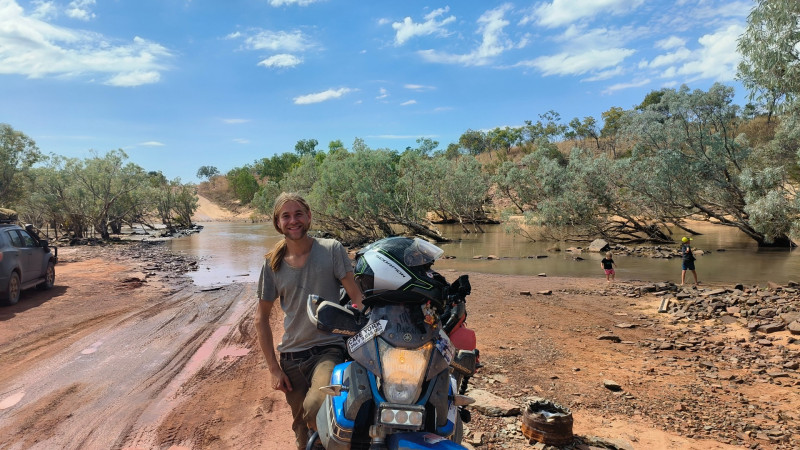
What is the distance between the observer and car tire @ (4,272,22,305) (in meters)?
10.9

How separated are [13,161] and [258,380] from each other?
32633 mm

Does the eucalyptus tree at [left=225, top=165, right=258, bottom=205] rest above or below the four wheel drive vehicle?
above

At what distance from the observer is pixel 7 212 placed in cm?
1820

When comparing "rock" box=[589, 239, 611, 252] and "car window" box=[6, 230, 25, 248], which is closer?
"car window" box=[6, 230, 25, 248]

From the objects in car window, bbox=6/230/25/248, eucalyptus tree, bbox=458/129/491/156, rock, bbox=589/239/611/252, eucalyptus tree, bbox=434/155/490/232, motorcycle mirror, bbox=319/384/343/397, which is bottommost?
rock, bbox=589/239/611/252

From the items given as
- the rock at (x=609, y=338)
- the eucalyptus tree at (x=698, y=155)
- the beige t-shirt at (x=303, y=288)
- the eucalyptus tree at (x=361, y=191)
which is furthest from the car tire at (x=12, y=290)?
the eucalyptus tree at (x=698, y=155)

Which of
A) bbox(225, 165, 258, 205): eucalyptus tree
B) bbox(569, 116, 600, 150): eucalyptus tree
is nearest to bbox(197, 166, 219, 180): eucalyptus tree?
bbox(225, 165, 258, 205): eucalyptus tree

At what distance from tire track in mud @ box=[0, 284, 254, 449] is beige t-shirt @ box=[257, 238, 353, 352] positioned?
2620 millimetres

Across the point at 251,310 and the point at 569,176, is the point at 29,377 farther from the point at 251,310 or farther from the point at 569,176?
the point at 569,176

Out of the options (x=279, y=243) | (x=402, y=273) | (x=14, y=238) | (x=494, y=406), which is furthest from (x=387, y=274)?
(x=14, y=238)

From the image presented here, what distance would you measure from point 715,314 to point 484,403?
316 inches

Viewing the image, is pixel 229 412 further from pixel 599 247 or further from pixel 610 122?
pixel 610 122

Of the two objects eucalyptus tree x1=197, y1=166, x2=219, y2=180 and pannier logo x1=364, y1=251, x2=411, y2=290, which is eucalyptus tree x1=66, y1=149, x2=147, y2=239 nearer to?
pannier logo x1=364, y1=251, x2=411, y2=290

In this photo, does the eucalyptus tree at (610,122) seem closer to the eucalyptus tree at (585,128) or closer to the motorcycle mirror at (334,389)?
the eucalyptus tree at (585,128)
